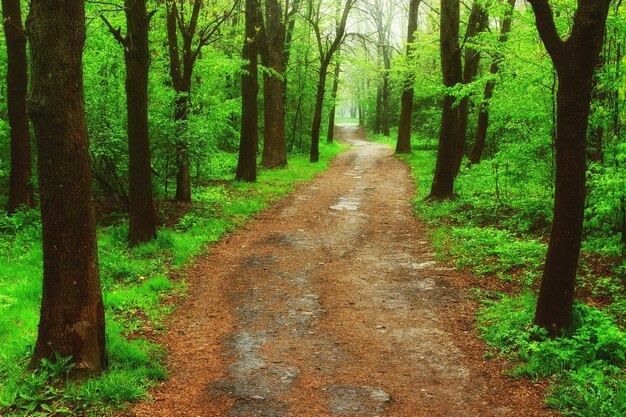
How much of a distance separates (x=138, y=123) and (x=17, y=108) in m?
3.37

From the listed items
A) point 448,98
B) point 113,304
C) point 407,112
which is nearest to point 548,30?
point 113,304

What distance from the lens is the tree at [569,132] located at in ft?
16.4

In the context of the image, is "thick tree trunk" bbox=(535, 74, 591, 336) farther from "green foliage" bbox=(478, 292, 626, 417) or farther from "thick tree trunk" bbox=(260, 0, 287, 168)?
"thick tree trunk" bbox=(260, 0, 287, 168)

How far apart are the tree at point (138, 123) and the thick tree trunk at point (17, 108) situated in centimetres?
289

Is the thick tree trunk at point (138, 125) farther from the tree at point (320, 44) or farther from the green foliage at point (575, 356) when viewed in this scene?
the tree at point (320, 44)

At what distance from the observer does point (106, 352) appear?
199 inches

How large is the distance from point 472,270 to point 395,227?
11.3 feet

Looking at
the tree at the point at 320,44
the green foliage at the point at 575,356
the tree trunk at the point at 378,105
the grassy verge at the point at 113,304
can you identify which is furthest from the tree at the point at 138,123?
the tree trunk at the point at 378,105

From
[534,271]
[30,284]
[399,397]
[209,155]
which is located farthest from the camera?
[209,155]

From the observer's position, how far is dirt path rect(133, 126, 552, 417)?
464 centimetres

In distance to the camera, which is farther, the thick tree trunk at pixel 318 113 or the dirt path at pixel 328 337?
the thick tree trunk at pixel 318 113

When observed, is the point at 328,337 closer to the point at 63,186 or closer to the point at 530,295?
the point at 530,295

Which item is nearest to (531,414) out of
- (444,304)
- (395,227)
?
(444,304)

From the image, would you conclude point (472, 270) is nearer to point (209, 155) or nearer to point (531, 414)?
point (531, 414)
